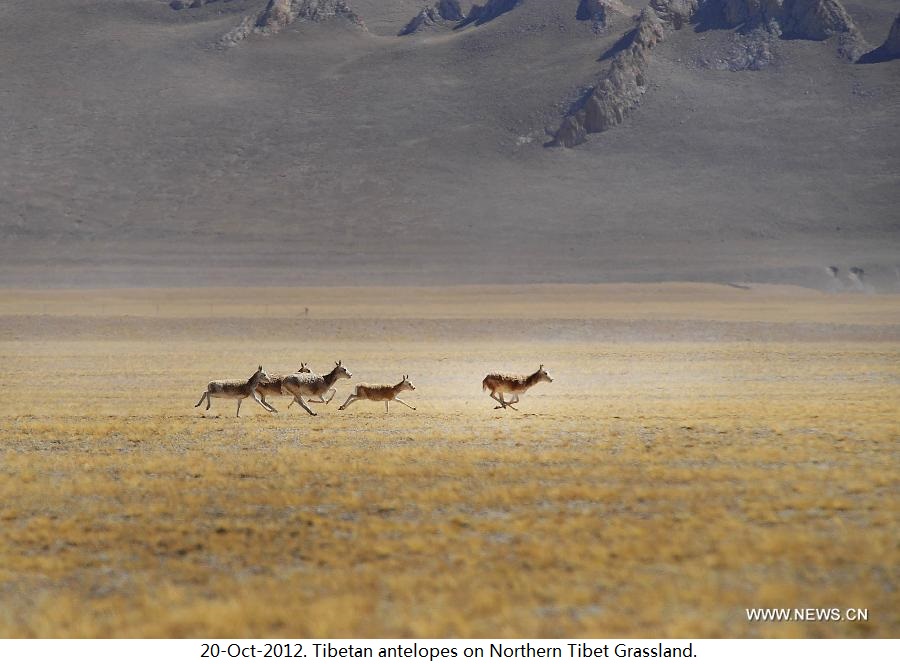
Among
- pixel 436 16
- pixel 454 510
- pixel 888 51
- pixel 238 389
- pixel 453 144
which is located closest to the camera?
pixel 454 510

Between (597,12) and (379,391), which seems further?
(597,12)

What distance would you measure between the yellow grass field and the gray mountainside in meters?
58.4

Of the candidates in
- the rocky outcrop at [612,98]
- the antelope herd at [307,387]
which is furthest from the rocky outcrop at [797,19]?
the antelope herd at [307,387]

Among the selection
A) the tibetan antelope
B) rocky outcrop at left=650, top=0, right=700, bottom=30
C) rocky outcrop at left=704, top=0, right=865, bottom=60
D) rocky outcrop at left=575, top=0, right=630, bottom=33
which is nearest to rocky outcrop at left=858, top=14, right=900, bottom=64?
rocky outcrop at left=704, top=0, right=865, bottom=60

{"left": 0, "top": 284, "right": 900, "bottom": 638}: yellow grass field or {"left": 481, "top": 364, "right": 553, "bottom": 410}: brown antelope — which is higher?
{"left": 481, "top": 364, "right": 553, "bottom": 410}: brown antelope

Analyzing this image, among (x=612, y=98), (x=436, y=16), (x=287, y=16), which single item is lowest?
(x=612, y=98)

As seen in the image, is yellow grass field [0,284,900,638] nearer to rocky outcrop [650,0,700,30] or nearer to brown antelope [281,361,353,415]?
brown antelope [281,361,353,415]

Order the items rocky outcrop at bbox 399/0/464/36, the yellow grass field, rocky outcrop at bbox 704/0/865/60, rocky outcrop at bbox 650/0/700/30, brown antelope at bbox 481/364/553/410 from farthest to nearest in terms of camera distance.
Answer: rocky outcrop at bbox 399/0/464/36
rocky outcrop at bbox 650/0/700/30
rocky outcrop at bbox 704/0/865/60
brown antelope at bbox 481/364/553/410
the yellow grass field

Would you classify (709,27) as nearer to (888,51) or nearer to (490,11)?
(888,51)

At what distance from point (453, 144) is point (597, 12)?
41.2m

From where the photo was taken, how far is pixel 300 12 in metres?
157

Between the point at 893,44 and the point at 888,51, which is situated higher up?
the point at 893,44

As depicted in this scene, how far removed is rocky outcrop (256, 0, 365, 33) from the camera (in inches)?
6014

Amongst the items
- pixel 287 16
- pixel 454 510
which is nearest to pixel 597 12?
pixel 287 16
